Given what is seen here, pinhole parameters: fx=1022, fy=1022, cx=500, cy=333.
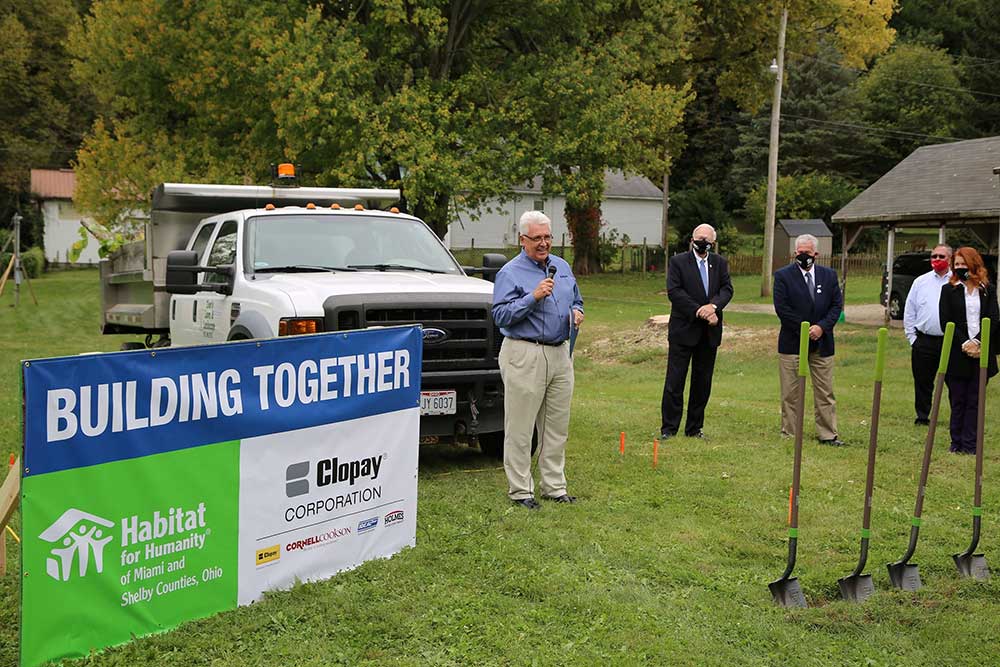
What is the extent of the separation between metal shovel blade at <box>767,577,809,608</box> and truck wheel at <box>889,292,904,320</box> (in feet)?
71.9

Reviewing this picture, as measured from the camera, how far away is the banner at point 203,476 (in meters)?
4.27

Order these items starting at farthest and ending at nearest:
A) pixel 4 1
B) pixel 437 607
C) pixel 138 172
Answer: pixel 4 1 < pixel 138 172 < pixel 437 607

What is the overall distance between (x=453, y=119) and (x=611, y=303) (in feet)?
30.4

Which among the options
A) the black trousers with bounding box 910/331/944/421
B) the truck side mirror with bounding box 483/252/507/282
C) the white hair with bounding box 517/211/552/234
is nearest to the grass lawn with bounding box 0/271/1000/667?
the black trousers with bounding box 910/331/944/421

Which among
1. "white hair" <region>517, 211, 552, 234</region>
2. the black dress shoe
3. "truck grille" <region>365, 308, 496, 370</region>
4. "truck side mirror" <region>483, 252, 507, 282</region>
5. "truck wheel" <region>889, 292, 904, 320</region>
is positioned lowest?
the black dress shoe

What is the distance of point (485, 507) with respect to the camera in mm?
7152

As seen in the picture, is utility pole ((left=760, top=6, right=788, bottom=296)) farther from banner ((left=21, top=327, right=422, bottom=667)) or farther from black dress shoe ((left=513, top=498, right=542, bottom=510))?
banner ((left=21, top=327, right=422, bottom=667))

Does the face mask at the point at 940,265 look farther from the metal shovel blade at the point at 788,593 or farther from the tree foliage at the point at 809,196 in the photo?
the tree foliage at the point at 809,196

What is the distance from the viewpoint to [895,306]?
85.3ft

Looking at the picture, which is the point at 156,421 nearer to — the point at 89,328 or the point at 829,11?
the point at 89,328

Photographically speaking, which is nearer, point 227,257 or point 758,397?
point 227,257

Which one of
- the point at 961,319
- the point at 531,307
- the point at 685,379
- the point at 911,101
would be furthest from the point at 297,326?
the point at 911,101

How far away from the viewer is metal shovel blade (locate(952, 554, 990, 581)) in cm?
578

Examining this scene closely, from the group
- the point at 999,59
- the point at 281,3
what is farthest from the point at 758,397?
the point at 999,59
